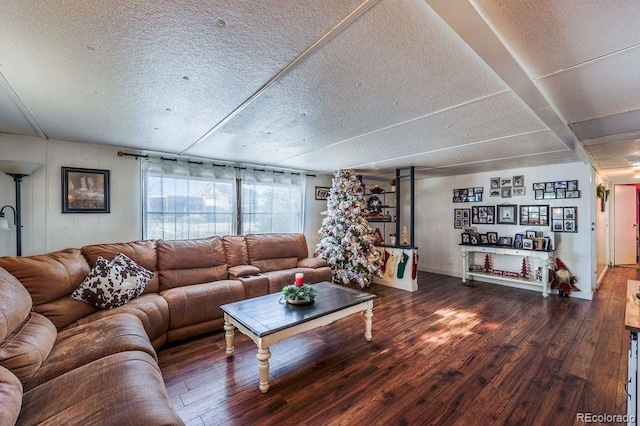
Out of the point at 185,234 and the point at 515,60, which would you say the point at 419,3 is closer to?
the point at 515,60

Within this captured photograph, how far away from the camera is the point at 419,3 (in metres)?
1.17

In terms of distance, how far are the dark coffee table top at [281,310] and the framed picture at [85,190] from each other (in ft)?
7.71

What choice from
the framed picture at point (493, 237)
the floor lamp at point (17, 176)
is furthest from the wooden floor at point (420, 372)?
the floor lamp at point (17, 176)

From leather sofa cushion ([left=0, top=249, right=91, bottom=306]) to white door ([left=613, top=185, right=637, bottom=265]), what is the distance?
1044cm

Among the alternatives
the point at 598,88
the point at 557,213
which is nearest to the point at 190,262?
the point at 598,88

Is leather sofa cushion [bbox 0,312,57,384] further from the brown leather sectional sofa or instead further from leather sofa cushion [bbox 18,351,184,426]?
leather sofa cushion [bbox 18,351,184,426]

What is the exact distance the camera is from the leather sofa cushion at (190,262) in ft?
10.7

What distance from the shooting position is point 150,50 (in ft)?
4.92

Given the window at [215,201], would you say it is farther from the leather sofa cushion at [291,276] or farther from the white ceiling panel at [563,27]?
the white ceiling panel at [563,27]

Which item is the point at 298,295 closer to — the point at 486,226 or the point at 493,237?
the point at 493,237

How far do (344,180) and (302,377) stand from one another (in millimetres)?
3516

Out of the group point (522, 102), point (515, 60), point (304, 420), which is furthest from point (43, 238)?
point (522, 102)

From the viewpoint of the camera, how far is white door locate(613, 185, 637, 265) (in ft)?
22.1

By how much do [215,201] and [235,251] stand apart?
1017 mm
